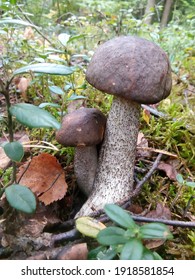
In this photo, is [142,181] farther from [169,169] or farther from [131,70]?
[131,70]

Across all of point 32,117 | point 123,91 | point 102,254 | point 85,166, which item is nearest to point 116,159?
point 85,166

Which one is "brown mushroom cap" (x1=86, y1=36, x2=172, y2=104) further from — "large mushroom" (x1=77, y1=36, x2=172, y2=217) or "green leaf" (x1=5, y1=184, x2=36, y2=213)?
"green leaf" (x1=5, y1=184, x2=36, y2=213)

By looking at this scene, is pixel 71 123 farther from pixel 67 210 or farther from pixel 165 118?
pixel 165 118

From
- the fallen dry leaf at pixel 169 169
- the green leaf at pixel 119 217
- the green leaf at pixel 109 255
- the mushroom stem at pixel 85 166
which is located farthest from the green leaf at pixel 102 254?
the fallen dry leaf at pixel 169 169

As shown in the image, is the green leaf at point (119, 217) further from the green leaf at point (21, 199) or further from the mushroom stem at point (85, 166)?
the mushroom stem at point (85, 166)

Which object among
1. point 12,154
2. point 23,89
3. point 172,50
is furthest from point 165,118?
point 172,50
